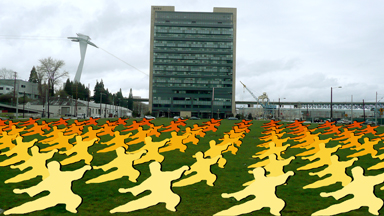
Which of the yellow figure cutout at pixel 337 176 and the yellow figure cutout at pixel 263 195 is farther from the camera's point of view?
the yellow figure cutout at pixel 337 176

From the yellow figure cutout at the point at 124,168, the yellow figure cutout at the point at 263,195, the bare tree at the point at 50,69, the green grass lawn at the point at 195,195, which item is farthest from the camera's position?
the bare tree at the point at 50,69

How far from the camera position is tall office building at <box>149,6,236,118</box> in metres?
119

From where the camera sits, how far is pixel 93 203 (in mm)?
6867

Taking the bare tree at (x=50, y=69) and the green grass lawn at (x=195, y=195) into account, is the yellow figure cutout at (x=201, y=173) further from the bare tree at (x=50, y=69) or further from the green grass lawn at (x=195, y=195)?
the bare tree at (x=50, y=69)

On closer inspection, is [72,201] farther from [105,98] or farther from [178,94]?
[105,98]

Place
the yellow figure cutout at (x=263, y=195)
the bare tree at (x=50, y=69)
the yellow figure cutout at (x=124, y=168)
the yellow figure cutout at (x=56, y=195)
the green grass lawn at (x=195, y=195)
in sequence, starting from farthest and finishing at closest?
the bare tree at (x=50, y=69) → the yellow figure cutout at (x=124, y=168) → the green grass lawn at (x=195, y=195) → the yellow figure cutout at (x=56, y=195) → the yellow figure cutout at (x=263, y=195)

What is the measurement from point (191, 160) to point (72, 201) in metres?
6.95

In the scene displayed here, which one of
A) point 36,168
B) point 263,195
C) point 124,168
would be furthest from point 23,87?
point 263,195

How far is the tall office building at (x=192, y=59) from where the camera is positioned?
390 ft

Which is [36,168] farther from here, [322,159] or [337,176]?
[322,159]

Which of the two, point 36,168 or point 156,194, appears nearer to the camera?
point 156,194

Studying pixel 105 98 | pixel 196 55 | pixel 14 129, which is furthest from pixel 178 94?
pixel 14 129

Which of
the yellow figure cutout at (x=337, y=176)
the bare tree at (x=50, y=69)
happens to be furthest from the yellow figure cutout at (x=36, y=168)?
the bare tree at (x=50, y=69)

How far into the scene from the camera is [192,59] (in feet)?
396
